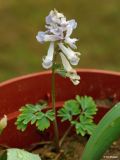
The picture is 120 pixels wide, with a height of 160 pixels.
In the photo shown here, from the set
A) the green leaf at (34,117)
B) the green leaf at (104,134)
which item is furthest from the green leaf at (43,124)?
the green leaf at (104,134)

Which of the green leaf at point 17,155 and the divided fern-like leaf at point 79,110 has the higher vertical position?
the divided fern-like leaf at point 79,110

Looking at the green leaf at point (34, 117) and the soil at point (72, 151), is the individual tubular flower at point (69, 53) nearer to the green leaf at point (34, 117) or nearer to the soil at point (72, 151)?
the green leaf at point (34, 117)

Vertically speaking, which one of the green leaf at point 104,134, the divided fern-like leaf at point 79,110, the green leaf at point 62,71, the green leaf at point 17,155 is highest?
the green leaf at point 62,71

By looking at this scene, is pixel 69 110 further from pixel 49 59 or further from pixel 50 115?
pixel 49 59

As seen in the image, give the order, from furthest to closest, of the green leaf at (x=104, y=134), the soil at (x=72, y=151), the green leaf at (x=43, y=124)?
the soil at (x=72, y=151) < the green leaf at (x=43, y=124) < the green leaf at (x=104, y=134)

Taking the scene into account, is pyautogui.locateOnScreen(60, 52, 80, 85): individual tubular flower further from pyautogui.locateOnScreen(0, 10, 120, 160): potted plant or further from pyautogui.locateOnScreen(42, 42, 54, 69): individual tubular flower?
pyautogui.locateOnScreen(0, 10, 120, 160): potted plant

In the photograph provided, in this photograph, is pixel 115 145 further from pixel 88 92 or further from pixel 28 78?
pixel 28 78
